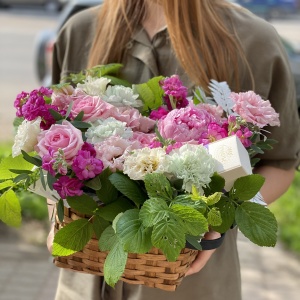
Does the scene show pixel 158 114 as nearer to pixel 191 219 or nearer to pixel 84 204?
pixel 84 204

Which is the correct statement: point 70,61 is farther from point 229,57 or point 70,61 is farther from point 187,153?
point 187,153

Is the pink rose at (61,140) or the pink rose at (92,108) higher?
the pink rose at (61,140)

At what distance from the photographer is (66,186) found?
1640mm

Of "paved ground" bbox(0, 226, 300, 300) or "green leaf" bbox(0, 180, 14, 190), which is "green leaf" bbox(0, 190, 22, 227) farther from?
"paved ground" bbox(0, 226, 300, 300)

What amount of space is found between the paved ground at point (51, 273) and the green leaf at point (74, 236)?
2.71m

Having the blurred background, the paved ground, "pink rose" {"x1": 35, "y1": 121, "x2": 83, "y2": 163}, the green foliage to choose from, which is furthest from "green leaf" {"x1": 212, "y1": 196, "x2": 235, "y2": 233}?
the green foliage

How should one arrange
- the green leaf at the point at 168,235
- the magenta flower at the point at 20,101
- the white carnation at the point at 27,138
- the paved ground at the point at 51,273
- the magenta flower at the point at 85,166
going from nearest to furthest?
the green leaf at the point at 168,235 → the magenta flower at the point at 85,166 → the white carnation at the point at 27,138 → the magenta flower at the point at 20,101 → the paved ground at the point at 51,273

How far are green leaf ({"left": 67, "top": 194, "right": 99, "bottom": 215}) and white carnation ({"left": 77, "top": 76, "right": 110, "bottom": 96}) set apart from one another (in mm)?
355

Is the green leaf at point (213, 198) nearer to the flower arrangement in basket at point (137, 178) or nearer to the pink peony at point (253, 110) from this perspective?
the flower arrangement in basket at point (137, 178)

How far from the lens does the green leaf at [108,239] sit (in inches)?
65.4

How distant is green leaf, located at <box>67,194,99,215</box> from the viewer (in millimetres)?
1699

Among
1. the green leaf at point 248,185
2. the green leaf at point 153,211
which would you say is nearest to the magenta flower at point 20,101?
the green leaf at point 153,211

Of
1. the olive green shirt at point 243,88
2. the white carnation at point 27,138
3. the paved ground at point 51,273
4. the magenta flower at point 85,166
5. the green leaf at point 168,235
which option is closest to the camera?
the green leaf at point 168,235

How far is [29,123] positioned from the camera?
175cm
